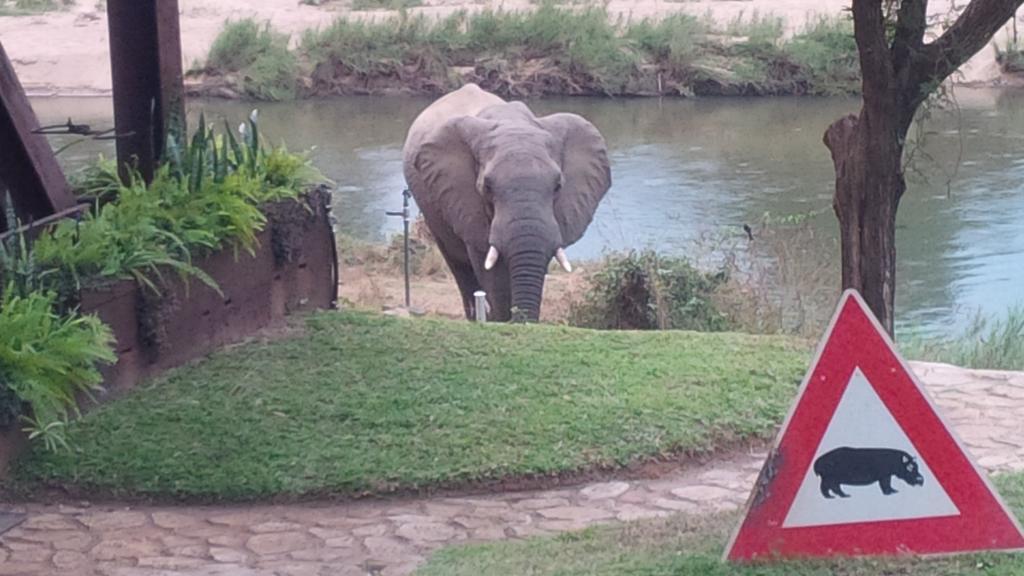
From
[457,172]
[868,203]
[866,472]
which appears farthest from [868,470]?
[457,172]

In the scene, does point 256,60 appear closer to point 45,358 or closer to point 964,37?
point 45,358

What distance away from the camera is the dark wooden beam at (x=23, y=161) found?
7242 millimetres

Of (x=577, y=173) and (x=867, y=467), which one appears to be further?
(x=577, y=173)

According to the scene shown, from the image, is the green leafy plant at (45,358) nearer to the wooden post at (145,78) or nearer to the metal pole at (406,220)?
the wooden post at (145,78)

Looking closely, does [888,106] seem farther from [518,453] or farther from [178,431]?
[178,431]

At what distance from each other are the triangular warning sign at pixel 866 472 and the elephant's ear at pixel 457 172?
27.1 ft

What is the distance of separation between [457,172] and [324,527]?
23.4 feet

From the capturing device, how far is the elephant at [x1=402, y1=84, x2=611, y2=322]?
11492 mm

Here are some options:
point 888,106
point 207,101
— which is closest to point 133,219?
point 888,106

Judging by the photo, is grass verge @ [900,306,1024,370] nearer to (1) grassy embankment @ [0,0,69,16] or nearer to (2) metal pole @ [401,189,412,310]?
(2) metal pole @ [401,189,412,310]

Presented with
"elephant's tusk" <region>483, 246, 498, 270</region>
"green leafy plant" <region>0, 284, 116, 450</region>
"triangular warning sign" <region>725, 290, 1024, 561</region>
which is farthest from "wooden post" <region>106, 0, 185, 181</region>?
"triangular warning sign" <region>725, 290, 1024, 561</region>

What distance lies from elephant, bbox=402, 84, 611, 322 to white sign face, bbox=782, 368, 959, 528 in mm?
6868

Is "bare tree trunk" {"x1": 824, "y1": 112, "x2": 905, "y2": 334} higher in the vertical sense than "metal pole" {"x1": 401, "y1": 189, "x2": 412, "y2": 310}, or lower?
higher

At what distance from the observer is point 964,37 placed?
4.76 meters
